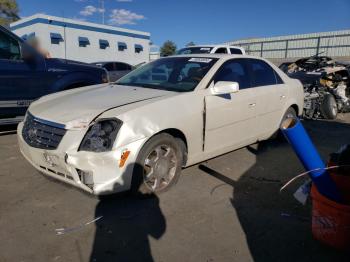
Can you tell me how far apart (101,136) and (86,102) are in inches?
28.1

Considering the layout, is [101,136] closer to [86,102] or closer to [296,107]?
[86,102]

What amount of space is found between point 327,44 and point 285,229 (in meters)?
25.5

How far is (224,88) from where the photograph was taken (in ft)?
12.7

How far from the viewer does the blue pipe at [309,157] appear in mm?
2482

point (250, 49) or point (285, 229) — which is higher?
point (250, 49)

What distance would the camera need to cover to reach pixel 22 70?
554cm

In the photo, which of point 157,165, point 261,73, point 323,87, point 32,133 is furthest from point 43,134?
point 323,87

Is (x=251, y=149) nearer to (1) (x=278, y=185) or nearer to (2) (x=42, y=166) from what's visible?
(1) (x=278, y=185)

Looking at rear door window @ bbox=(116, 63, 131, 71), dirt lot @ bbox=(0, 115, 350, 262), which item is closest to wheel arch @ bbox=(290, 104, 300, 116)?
dirt lot @ bbox=(0, 115, 350, 262)

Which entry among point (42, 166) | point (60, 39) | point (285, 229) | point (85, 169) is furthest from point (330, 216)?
point (60, 39)

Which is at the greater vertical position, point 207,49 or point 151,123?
point 207,49

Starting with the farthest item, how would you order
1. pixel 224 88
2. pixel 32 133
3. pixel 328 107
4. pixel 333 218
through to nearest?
pixel 328 107 < pixel 224 88 < pixel 32 133 < pixel 333 218

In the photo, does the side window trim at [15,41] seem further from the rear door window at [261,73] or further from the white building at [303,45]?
the white building at [303,45]

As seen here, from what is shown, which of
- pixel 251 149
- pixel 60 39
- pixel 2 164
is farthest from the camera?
pixel 60 39
